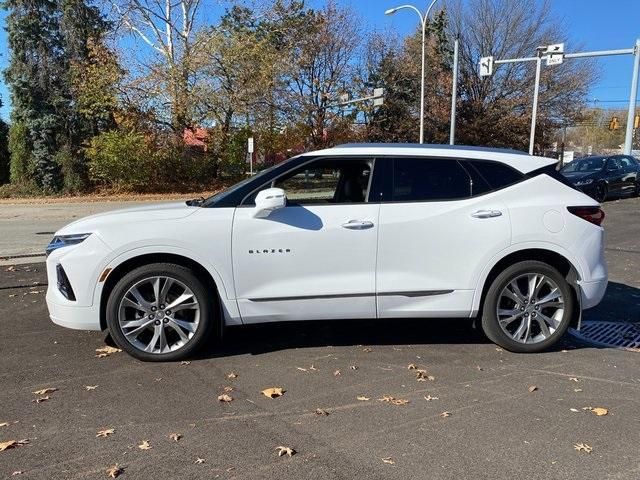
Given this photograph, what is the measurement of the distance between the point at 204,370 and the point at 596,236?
3405mm

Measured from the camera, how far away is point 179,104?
2825cm

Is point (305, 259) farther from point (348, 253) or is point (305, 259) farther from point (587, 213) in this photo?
point (587, 213)

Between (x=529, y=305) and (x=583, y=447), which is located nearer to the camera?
(x=583, y=447)

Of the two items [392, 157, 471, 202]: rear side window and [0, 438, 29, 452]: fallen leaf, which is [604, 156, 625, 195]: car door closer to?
[392, 157, 471, 202]: rear side window

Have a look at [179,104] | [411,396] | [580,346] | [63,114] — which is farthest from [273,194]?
[63,114]

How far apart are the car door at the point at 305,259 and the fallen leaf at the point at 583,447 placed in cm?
183

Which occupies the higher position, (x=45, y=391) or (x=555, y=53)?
(x=555, y=53)

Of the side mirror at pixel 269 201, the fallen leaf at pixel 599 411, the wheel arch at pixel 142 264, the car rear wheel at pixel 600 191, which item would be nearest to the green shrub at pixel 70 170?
the car rear wheel at pixel 600 191

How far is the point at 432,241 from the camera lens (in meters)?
4.73

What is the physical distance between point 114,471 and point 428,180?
318cm

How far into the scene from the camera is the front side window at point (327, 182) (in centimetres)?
479

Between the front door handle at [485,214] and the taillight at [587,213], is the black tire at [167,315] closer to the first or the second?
the front door handle at [485,214]

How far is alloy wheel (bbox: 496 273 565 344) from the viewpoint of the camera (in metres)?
4.88

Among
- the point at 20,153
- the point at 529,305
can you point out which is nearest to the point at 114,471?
the point at 529,305
